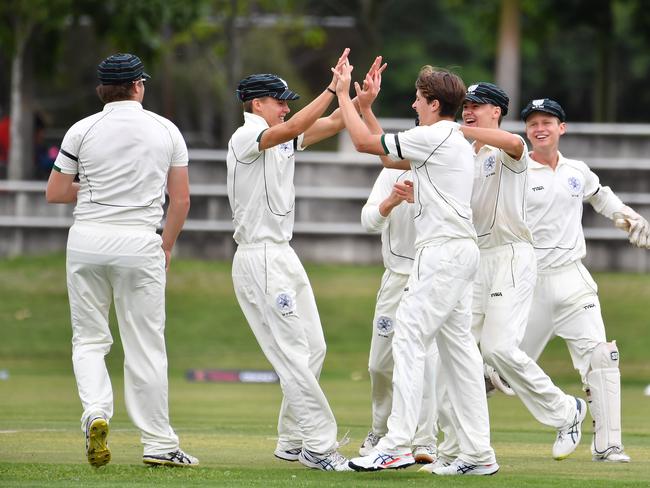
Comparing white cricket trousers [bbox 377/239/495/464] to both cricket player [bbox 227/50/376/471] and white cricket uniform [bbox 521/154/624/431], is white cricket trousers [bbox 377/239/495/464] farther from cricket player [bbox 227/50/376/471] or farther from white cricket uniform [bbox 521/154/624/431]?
white cricket uniform [bbox 521/154/624/431]

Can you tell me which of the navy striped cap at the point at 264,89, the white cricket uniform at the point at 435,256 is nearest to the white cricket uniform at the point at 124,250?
the navy striped cap at the point at 264,89

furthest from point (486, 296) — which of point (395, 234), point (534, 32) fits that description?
point (534, 32)

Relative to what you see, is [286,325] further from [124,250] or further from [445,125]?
[445,125]

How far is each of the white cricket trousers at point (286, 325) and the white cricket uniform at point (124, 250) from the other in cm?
57

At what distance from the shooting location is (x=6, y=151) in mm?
28859

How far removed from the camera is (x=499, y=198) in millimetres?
8945

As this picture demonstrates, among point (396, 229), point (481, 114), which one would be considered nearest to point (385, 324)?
point (396, 229)

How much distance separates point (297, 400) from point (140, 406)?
36.1 inches

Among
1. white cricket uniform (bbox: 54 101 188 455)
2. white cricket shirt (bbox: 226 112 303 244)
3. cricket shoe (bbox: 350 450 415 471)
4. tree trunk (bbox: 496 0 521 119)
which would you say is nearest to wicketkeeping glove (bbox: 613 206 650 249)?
white cricket shirt (bbox: 226 112 303 244)

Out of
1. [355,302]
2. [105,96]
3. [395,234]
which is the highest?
[105,96]

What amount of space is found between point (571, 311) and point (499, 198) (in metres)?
1.22

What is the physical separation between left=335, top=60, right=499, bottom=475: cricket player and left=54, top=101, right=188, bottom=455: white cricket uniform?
120 cm

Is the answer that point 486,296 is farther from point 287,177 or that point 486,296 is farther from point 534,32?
point 534,32

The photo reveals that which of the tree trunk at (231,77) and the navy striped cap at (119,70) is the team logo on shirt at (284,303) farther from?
the tree trunk at (231,77)
